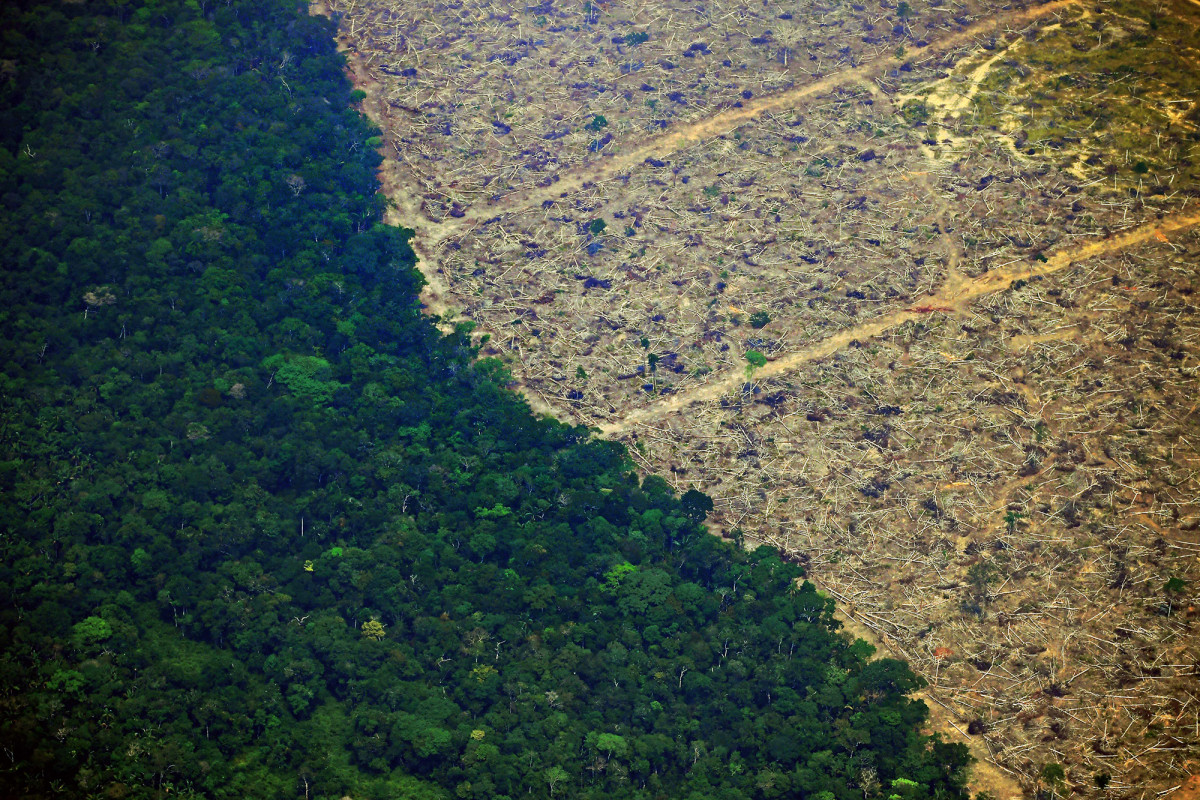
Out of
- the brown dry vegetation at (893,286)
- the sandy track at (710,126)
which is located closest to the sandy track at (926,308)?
the brown dry vegetation at (893,286)

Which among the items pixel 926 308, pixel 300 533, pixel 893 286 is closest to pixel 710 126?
pixel 893 286

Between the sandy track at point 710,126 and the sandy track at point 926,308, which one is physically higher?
the sandy track at point 710,126

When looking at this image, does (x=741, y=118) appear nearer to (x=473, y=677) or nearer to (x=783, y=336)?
(x=783, y=336)

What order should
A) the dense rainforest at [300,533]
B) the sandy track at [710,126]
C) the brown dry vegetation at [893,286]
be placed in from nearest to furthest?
the dense rainforest at [300,533], the brown dry vegetation at [893,286], the sandy track at [710,126]

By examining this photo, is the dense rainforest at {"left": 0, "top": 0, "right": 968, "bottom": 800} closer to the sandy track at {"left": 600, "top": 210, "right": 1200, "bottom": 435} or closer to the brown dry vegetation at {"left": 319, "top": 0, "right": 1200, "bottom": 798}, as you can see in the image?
the brown dry vegetation at {"left": 319, "top": 0, "right": 1200, "bottom": 798}

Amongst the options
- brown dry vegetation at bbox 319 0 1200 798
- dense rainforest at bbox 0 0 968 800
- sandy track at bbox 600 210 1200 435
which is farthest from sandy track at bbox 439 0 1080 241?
sandy track at bbox 600 210 1200 435

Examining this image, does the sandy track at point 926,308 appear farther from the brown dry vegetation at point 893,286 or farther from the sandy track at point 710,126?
the sandy track at point 710,126

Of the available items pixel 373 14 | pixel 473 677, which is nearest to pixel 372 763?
pixel 473 677
